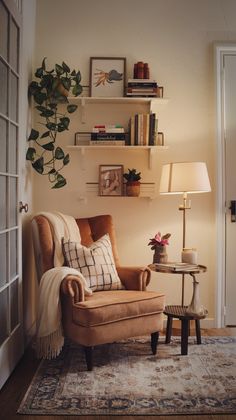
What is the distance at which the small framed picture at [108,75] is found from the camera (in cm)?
321

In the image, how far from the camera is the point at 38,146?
127 inches

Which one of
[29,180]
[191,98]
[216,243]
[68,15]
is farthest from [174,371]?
[68,15]

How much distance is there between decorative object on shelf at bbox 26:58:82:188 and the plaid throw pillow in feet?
2.13

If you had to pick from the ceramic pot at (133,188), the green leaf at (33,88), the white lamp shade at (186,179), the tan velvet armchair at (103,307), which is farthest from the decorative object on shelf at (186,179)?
the green leaf at (33,88)

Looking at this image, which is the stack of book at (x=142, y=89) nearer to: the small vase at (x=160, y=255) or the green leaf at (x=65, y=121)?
the green leaf at (x=65, y=121)

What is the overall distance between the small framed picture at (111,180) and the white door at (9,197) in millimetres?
892

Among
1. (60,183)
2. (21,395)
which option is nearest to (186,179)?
(60,183)

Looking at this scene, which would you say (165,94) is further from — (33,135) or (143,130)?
(33,135)

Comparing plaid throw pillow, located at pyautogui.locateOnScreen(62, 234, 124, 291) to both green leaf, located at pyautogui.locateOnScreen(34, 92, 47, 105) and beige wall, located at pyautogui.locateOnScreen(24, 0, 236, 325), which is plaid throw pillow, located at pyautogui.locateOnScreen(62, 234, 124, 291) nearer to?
beige wall, located at pyautogui.locateOnScreen(24, 0, 236, 325)

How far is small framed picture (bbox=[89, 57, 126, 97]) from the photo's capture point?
321 cm

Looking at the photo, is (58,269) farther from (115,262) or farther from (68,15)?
(68,15)

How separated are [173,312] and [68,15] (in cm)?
255

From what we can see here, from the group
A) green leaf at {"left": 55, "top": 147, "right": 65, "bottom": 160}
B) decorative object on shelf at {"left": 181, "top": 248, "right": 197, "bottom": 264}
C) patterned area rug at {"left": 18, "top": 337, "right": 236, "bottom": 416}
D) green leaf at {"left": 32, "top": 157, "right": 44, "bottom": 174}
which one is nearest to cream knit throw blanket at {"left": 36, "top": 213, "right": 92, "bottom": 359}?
patterned area rug at {"left": 18, "top": 337, "right": 236, "bottom": 416}

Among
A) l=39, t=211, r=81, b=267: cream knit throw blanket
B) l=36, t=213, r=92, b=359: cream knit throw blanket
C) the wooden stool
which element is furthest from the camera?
l=39, t=211, r=81, b=267: cream knit throw blanket
